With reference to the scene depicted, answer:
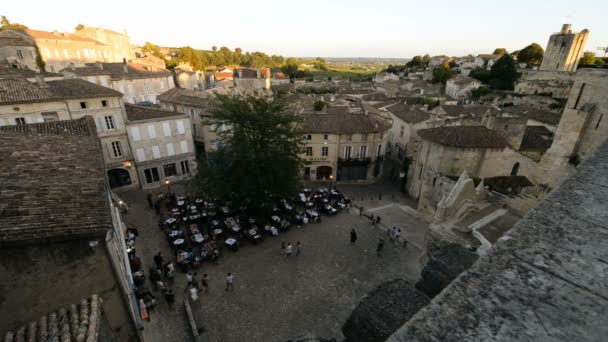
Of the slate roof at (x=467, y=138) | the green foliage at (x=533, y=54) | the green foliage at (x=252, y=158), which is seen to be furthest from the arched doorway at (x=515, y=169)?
the green foliage at (x=533, y=54)

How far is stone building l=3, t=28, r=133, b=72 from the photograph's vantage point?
52562 millimetres

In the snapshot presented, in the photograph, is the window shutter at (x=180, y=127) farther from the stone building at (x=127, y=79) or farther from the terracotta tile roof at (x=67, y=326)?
the terracotta tile roof at (x=67, y=326)

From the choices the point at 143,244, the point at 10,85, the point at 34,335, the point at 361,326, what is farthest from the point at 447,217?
the point at 10,85

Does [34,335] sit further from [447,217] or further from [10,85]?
[10,85]

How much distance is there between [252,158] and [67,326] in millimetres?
12921

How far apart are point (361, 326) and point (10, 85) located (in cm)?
2944

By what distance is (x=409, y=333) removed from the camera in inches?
90.0

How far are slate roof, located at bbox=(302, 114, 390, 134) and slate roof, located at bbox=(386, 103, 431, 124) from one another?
502 centimetres

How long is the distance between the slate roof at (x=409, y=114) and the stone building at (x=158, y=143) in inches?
971

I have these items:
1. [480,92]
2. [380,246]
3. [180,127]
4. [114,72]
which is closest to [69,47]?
[114,72]

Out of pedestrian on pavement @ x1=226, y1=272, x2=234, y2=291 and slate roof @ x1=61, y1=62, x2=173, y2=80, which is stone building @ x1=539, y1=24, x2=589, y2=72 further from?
slate roof @ x1=61, y1=62, x2=173, y2=80

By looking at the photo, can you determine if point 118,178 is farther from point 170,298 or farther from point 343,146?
point 343,146

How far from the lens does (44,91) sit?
22344mm

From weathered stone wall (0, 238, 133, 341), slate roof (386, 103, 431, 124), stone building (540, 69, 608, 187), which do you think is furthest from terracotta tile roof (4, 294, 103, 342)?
slate roof (386, 103, 431, 124)
